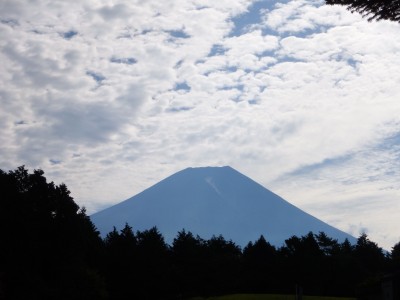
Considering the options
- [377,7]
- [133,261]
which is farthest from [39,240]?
[377,7]

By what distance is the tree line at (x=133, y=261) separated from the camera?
50812mm

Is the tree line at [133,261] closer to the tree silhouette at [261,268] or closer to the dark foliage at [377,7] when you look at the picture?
the tree silhouette at [261,268]

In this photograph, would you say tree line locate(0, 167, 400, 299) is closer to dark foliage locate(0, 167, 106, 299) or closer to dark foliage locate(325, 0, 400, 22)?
dark foliage locate(0, 167, 106, 299)

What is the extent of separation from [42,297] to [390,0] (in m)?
45.5

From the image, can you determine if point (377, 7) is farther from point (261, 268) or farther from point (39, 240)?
point (261, 268)

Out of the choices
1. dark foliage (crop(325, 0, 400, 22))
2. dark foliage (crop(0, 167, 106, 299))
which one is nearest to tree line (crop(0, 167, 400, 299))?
dark foliage (crop(0, 167, 106, 299))

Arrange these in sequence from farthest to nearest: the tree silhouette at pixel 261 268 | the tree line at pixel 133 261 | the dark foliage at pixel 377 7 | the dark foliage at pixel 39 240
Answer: the tree silhouette at pixel 261 268 < the tree line at pixel 133 261 < the dark foliage at pixel 39 240 < the dark foliage at pixel 377 7

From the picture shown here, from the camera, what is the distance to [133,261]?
245 feet

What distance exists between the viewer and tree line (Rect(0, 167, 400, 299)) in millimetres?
50812

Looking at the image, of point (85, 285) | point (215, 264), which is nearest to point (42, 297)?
point (85, 285)

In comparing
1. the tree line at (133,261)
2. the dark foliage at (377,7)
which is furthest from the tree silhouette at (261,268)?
the dark foliage at (377,7)

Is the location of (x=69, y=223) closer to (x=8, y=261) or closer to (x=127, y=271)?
(x=8, y=261)

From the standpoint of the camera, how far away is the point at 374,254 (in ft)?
318

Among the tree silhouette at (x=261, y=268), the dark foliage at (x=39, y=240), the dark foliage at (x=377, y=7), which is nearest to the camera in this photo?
the dark foliage at (x=377, y=7)
